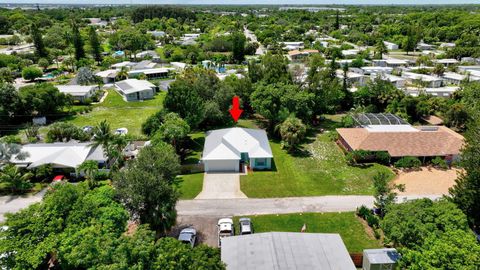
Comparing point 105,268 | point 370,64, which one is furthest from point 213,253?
point 370,64

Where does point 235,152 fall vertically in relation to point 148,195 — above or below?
below

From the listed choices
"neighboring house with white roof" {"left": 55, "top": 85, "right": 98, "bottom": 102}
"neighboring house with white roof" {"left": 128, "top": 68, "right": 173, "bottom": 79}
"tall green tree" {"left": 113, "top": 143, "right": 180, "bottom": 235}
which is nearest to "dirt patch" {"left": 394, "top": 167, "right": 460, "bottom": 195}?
"tall green tree" {"left": 113, "top": 143, "right": 180, "bottom": 235}

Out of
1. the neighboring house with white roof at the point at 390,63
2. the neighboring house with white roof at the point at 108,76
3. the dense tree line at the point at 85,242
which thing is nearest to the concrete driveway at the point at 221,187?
the dense tree line at the point at 85,242

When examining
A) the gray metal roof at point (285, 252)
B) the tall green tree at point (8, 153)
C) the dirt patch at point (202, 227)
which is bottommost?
the dirt patch at point (202, 227)

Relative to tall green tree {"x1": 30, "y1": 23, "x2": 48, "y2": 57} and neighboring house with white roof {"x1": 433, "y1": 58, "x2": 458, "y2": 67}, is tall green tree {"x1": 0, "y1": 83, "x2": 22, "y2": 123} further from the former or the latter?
neighboring house with white roof {"x1": 433, "y1": 58, "x2": 458, "y2": 67}

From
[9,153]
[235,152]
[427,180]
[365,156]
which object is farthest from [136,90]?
[427,180]

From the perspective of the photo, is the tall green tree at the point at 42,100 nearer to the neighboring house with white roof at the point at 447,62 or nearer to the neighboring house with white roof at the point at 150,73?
the neighboring house with white roof at the point at 150,73

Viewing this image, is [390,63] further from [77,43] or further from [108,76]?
[77,43]
